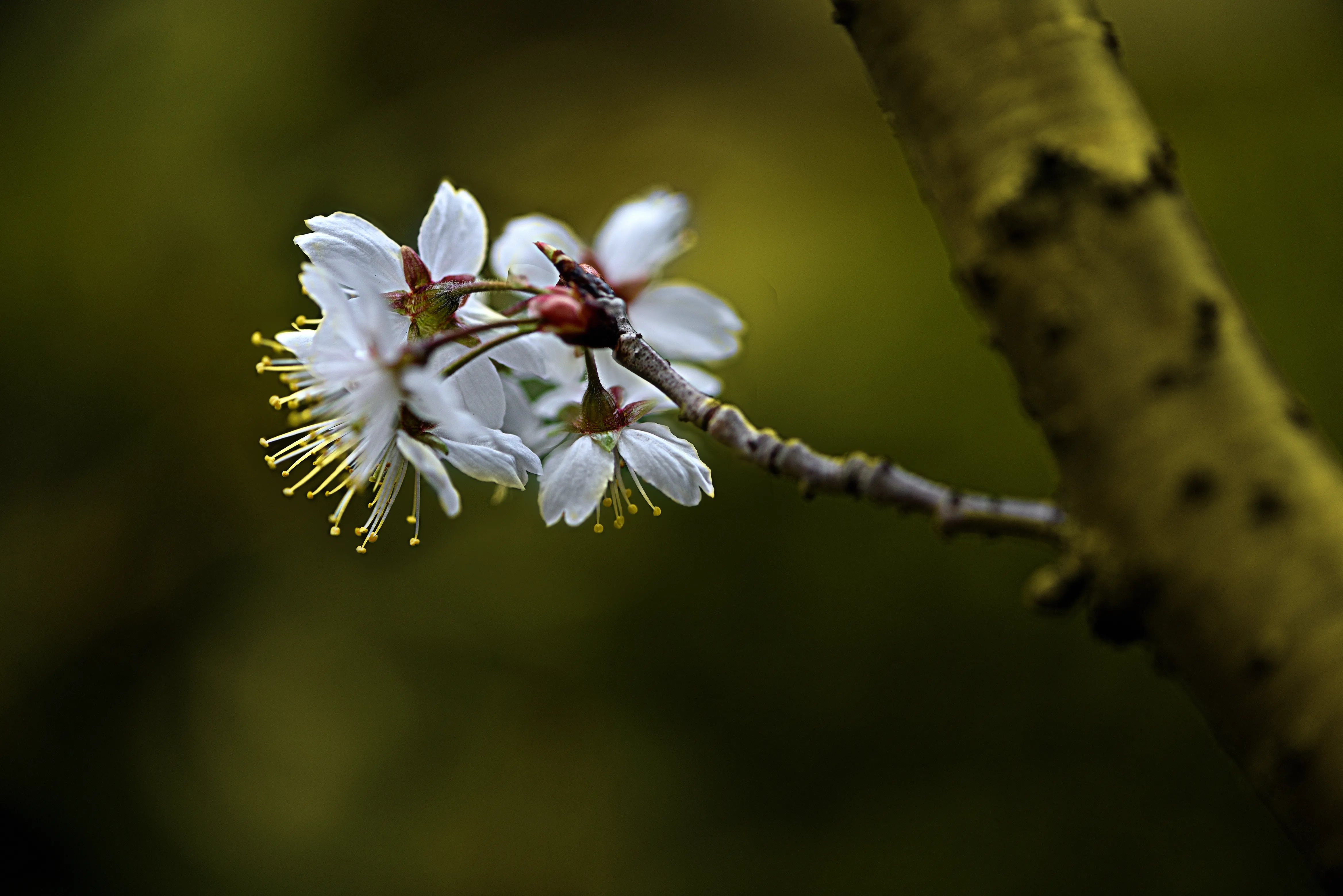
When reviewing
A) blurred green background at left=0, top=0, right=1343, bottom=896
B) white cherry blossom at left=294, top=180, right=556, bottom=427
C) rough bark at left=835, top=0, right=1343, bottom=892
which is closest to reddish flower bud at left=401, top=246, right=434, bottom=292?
white cherry blossom at left=294, top=180, right=556, bottom=427

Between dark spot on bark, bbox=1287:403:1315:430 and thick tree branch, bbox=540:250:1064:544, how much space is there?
2.3 inches

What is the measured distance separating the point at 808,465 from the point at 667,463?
0.16 metres

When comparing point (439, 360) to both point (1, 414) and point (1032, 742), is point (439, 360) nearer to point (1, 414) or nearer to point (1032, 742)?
point (1032, 742)

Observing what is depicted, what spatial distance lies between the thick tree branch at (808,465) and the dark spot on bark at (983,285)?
6 centimetres

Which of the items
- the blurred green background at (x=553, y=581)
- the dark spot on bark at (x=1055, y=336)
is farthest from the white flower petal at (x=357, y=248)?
the blurred green background at (x=553, y=581)

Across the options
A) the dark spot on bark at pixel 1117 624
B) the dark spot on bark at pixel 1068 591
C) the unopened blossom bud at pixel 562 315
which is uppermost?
the unopened blossom bud at pixel 562 315

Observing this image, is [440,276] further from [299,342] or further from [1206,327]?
[1206,327]

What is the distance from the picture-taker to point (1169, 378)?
209 mm

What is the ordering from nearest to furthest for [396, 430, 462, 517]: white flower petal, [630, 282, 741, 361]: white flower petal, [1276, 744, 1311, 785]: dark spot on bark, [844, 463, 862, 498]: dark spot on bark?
[1276, 744, 1311, 785]: dark spot on bark → [844, 463, 862, 498]: dark spot on bark → [396, 430, 462, 517]: white flower petal → [630, 282, 741, 361]: white flower petal

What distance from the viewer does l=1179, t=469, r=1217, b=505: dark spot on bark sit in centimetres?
21

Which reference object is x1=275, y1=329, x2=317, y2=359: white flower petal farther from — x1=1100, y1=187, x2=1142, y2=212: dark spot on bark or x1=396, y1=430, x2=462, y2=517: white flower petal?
x1=1100, y1=187, x2=1142, y2=212: dark spot on bark

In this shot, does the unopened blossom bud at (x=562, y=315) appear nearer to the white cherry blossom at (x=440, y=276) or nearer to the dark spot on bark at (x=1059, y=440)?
the white cherry blossom at (x=440, y=276)

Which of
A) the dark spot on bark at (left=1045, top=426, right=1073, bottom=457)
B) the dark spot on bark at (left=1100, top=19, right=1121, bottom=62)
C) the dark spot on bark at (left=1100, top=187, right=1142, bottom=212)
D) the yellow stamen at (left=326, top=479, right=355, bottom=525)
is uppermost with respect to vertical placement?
the dark spot on bark at (left=1100, top=19, right=1121, bottom=62)

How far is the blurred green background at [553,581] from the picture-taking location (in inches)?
57.4
